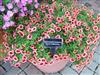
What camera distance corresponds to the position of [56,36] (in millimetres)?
1997

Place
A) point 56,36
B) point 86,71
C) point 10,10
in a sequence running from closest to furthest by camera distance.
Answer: point 56,36 < point 10,10 < point 86,71

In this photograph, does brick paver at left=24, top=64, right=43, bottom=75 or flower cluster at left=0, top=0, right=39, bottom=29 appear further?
brick paver at left=24, top=64, right=43, bottom=75

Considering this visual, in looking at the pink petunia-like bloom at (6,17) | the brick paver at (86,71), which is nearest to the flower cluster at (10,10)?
the pink petunia-like bloom at (6,17)

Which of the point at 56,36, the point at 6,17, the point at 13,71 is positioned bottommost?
the point at 13,71

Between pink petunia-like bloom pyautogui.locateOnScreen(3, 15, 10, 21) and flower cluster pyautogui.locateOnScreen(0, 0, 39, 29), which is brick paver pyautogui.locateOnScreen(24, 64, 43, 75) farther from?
pink petunia-like bloom pyautogui.locateOnScreen(3, 15, 10, 21)

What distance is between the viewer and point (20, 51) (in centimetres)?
201

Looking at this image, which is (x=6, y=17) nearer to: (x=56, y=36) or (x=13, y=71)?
(x=56, y=36)

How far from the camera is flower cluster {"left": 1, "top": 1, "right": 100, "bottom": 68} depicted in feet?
6.58

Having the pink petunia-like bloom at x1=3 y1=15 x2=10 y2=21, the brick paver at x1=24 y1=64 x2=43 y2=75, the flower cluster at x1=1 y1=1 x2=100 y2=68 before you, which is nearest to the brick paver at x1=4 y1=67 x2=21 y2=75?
the brick paver at x1=24 y1=64 x2=43 y2=75

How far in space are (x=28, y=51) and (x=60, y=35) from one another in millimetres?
326

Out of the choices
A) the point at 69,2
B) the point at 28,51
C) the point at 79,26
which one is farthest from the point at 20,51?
the point at 69,2

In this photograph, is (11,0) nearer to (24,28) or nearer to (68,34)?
(24,28)

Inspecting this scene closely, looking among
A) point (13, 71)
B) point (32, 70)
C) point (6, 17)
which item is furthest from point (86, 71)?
point (6, 17)

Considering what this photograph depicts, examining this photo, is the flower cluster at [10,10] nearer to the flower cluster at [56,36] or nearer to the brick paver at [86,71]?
Result: the flower cluster at [56,36]
